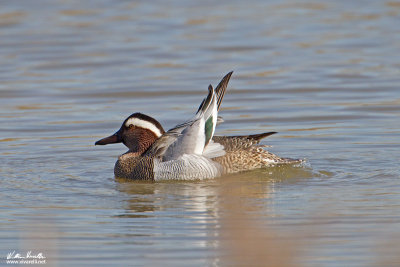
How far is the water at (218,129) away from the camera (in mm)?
7035

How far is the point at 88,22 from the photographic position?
2114cm

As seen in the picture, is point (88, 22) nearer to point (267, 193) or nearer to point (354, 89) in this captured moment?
point (354, 89)

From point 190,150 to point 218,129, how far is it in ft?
8.90

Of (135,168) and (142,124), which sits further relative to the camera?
(142,124)

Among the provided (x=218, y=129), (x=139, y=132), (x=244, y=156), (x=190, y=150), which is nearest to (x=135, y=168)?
(x=139, y=132)

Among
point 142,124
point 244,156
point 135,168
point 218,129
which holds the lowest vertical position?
point 135,168

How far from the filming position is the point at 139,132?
33.9 ft

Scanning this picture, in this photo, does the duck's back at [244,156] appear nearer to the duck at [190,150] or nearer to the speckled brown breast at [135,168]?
the duck at [190,150]

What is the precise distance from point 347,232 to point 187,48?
38.0 feet

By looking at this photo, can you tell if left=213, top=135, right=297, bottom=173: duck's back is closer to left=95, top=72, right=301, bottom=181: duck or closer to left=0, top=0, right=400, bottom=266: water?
left=95, top=72, right=301, bottom=181: duck

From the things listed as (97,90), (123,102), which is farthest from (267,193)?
(97,90)

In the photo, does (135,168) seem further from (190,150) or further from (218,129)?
(218,129)

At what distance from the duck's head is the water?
427 millimetres

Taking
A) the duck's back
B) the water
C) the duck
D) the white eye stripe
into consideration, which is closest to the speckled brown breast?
the duck
